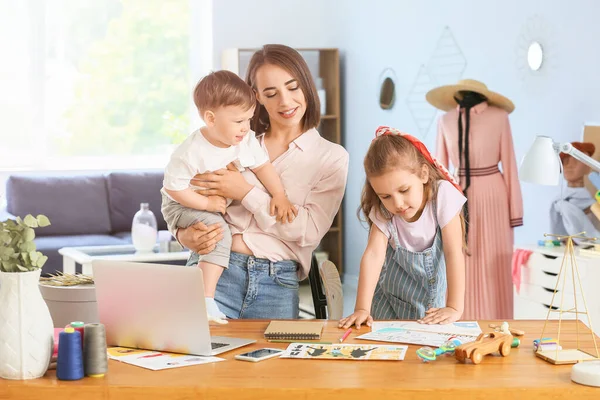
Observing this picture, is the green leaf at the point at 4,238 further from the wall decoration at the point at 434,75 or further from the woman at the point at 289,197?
the wall decoration at the point at 434,75

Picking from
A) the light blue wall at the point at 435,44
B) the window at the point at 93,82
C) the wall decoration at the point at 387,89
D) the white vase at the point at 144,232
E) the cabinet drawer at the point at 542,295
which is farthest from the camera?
the window at the point at 93,82

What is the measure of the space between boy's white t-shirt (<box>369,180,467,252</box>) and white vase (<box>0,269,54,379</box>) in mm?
989

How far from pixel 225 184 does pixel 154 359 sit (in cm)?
67

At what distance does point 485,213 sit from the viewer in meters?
4.48

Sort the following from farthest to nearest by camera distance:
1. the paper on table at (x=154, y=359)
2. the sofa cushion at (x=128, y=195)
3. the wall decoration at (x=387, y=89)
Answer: the sofa cushion at (x=128, y=195) → the wall decoration at (x=387, y=89) → the paper on table at (x=154, y=359)

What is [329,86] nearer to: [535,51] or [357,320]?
[535,51]

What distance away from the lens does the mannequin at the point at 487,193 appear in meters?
4.47

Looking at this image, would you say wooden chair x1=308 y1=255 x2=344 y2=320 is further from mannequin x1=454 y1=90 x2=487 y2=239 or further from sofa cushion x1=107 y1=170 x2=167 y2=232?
sofa cushion x1=107 y1=170 x2=167 y2=232

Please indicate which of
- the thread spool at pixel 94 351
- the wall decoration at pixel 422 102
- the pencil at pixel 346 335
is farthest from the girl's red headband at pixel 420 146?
the wall decoration at pixel 422 102

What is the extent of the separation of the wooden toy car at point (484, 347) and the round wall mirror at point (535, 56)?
10.0ft

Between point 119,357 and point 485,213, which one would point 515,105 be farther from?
point 119,357

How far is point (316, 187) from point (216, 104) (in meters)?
0.35

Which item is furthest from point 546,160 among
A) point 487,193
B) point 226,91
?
point 487,193

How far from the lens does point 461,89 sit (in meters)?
4.55
